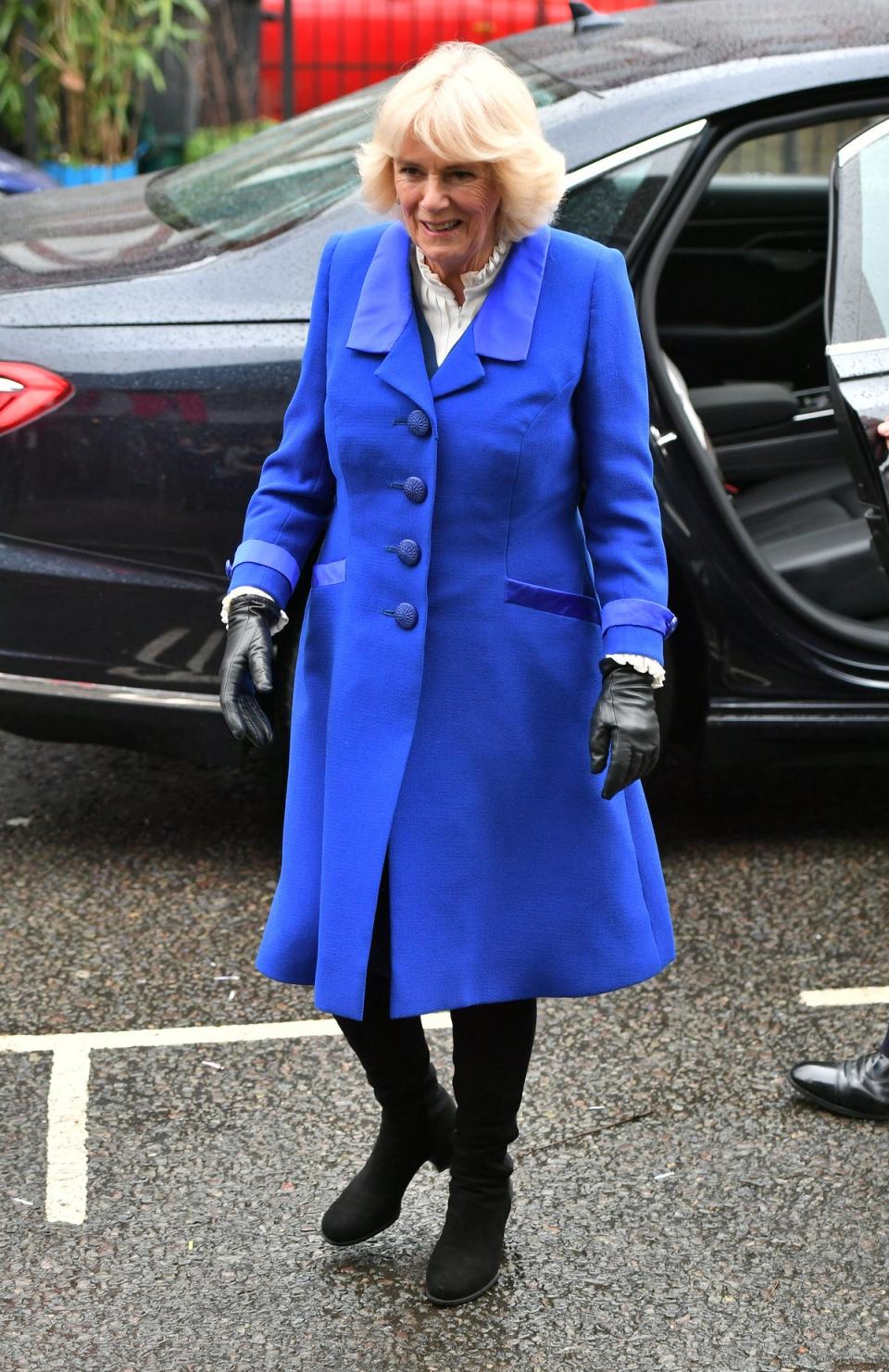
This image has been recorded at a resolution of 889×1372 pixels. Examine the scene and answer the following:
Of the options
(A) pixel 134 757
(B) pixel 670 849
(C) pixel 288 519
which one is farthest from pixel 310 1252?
(A) pixel 134 757

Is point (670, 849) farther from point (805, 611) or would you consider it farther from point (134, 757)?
point (134, 757)

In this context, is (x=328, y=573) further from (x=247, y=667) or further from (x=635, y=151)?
(x=635, y=151)

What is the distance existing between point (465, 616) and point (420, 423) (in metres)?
0.26

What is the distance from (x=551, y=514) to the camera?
98.9 inches

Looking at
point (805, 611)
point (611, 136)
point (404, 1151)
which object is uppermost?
point (611, 136)

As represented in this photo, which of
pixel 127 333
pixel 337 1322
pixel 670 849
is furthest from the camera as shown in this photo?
pixel 670 849

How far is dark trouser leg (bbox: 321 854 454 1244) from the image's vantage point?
2.72 m

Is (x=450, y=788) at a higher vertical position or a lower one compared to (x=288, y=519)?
lower

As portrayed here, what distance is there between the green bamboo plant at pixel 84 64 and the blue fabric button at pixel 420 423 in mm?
7354

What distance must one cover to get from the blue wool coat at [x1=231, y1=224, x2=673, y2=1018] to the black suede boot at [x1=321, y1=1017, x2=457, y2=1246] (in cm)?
25

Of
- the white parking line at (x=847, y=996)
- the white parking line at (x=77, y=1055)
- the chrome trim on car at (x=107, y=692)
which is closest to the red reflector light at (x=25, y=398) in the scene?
the chrome trim on car at (x=107, y=692)

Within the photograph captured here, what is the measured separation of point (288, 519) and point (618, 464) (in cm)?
47

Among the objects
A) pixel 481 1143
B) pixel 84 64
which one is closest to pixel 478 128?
pixel 481 1143

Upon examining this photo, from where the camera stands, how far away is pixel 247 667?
2.55m
